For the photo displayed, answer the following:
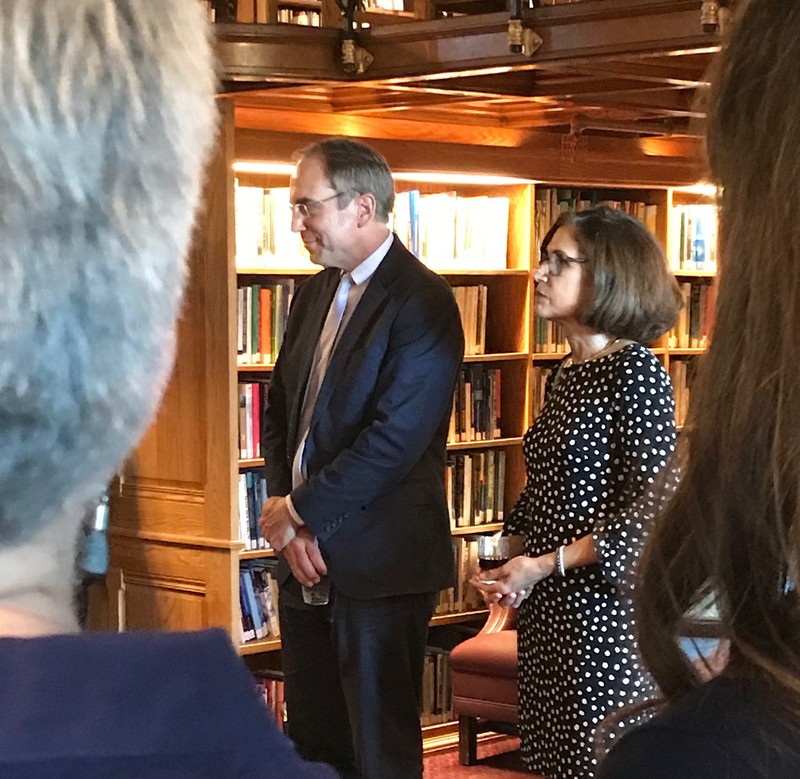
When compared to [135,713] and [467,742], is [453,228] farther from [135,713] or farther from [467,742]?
[135,713]

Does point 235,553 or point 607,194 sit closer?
point 235,553

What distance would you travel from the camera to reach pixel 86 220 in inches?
21.0

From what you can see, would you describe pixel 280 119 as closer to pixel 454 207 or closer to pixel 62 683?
pixel 454 207

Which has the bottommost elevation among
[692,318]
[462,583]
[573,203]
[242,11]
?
[462,583]

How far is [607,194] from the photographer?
17.9 feet

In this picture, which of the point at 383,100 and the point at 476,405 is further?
the point at 476,405

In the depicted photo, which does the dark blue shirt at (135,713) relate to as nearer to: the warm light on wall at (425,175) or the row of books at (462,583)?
the warm light on wall at (425,175)

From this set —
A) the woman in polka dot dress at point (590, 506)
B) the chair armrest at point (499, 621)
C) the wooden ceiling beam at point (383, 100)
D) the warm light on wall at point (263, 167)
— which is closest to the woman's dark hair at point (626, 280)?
the woman in polka dot dress at point (590, 506)

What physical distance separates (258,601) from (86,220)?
12.8 feet

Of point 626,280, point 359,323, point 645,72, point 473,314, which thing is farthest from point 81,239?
point 473,314

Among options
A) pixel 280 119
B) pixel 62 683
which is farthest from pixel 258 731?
pixel 280 119

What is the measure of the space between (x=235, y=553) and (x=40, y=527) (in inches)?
126

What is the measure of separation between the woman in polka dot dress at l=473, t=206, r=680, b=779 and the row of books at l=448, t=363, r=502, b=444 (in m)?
2.09

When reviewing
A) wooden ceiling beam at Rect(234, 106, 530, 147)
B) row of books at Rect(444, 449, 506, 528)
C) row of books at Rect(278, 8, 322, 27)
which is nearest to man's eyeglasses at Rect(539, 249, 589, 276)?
wooden ceiling beam at Rect(234, 106, 530, 147)
